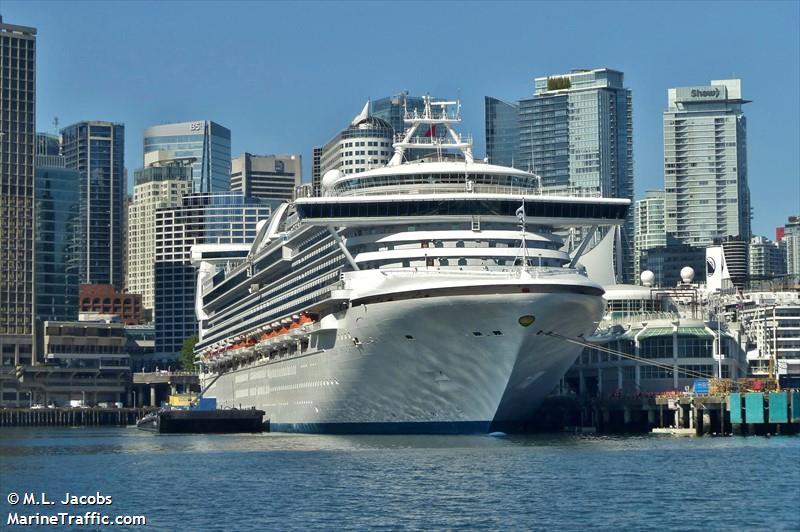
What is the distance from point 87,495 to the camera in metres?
57.8

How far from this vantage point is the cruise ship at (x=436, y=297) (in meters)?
77.8

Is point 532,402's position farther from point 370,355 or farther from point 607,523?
point 607,523

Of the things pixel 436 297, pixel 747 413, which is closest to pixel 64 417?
pixel 747 413

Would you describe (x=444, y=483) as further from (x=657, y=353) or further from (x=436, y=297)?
(x=657, y=353)

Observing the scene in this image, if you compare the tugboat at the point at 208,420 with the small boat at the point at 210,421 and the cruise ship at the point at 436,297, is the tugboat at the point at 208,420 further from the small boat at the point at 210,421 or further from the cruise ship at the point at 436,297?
the cruise ship at the point at 436,297

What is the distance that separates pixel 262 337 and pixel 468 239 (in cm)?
2947

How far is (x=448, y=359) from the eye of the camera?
259ft

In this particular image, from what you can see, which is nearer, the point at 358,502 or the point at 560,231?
the point at 358,502

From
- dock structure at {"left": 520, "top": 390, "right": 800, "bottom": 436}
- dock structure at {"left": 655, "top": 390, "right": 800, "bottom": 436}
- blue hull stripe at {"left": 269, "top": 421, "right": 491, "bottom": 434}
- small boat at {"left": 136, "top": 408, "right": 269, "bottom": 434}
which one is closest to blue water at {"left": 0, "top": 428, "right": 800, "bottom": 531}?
blue hull stripe at {"left": 269, "top": 421, "right": 491, "bottom": 434}

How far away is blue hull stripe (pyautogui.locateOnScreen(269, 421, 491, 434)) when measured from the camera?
8062 centimetres

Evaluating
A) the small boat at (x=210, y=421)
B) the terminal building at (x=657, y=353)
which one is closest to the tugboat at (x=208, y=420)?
the small boat at (x=210, y=421)

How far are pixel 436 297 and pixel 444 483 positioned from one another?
2053 centimetres

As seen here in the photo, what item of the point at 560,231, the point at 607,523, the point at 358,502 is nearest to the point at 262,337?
the point at 560,231

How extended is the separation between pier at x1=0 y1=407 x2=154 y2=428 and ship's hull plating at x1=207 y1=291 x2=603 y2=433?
103663 mm
